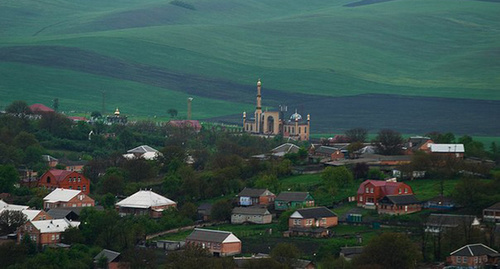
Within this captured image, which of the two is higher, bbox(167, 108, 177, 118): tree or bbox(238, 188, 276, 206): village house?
bbox(167, 108, 177, 118): tree

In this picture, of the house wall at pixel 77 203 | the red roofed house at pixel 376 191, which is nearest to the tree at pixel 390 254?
the red roofed house at pixel 376 191

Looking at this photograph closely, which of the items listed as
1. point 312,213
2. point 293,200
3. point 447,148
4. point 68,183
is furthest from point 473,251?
point 68,183

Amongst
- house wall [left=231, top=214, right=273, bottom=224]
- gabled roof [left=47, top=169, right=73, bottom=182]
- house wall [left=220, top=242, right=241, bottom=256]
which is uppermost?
gabled roof [left=47, top=169, right=73, bottom=182]

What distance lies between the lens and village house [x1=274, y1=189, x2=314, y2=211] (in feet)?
249

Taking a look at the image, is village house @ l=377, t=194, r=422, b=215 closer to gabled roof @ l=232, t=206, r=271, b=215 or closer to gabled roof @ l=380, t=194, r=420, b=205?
gabled roof @ l=380, t=194, r=420, b=205

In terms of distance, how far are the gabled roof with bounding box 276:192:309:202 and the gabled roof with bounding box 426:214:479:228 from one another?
1079cm

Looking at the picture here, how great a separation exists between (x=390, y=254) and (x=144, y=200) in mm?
25358

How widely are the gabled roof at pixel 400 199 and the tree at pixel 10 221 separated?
20.5 metres

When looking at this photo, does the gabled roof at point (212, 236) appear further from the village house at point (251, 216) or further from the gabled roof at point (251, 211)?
the gabled roof at point (251, 211)

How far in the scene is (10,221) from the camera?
7188cm

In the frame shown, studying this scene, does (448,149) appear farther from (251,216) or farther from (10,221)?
(10,221)

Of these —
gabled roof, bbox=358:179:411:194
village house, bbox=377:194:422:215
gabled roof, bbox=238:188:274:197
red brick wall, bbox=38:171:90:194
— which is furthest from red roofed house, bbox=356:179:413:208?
red brick wall, bbox=38:171:90:194

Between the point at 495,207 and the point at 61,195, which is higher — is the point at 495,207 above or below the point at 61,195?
above

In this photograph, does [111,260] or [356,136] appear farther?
[356,136]
